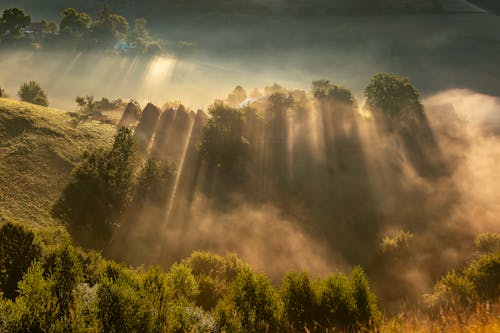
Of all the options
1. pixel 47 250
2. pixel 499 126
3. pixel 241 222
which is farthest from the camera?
pixel 499 126

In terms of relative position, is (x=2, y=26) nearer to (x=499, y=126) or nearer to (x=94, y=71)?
(x=94, y=71)

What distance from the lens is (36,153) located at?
4697 cm

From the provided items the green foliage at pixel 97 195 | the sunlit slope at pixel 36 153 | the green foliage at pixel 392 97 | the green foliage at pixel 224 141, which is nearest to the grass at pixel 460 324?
the green foliage at pixel 97 195

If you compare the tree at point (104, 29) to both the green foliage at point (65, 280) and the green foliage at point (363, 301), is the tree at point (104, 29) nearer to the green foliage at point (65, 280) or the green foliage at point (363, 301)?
the green foliage at point (65, 280)

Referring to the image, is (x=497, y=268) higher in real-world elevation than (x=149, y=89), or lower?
lower

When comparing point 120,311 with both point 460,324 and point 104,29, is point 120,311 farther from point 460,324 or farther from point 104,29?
point 104,29

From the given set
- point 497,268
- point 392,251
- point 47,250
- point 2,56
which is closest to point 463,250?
point 392,251

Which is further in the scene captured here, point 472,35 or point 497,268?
point 472,35

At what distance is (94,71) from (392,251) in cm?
19148

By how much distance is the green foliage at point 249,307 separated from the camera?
1688 cm

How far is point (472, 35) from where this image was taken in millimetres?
197375

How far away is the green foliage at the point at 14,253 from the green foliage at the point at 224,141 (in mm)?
38886

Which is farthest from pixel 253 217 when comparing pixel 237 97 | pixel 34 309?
pixel 237 97

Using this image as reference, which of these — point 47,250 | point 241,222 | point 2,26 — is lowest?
point 47,250
